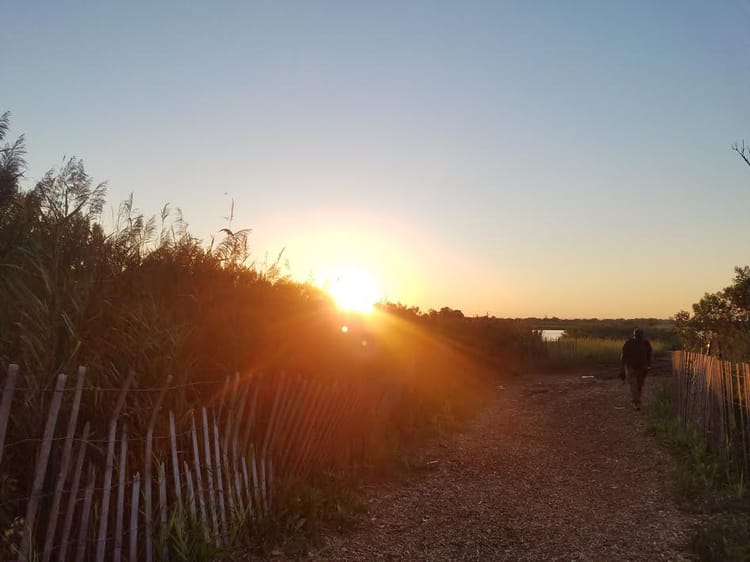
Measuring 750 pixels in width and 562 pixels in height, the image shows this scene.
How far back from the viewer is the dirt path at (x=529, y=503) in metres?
6.37

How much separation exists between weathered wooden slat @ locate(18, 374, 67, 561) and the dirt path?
2637mm

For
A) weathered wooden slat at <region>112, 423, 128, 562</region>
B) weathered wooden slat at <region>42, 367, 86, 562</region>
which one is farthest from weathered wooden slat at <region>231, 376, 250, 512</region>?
weathered wooden slat at <region>42, 367, 86, 562</region>

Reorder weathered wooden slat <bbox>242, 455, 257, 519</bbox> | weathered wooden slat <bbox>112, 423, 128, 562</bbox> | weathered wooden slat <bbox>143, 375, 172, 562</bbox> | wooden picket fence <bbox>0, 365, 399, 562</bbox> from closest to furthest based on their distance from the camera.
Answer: wooden picket fence <bbox>0, 365, 399, 562</bbox> < weathered wooden slat <bbox>112, 423, 128, 562</bbox> < weathered wooden slat <bbox>143, 375, 172, 562</bbox> < weathered wooden slat <bbox>242, 455, 257, 519</bbox>

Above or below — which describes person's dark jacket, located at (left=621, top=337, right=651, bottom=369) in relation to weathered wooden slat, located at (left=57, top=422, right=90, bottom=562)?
above

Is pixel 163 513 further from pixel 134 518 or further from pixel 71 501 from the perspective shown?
pixel 71 501

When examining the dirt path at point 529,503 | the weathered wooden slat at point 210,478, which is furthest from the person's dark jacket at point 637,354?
the weathered wooden slat at point 210,478

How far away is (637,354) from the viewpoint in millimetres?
15469

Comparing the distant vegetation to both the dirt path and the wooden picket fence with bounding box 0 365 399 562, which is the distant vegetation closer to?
the dirt path

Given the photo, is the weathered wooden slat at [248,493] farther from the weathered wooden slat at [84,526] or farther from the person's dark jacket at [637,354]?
the person's dark jacket at [637,354]

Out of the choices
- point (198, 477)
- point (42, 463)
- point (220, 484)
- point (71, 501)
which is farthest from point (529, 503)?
point (42, 463)

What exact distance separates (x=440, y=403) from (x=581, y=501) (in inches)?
275

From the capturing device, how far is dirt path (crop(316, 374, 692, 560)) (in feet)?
20.9

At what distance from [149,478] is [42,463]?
0.96 m

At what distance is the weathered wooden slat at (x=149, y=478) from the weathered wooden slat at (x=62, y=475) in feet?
2.29
